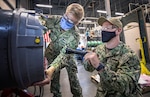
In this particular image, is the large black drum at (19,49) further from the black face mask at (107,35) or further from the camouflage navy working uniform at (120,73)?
the black face mask at (107,35)

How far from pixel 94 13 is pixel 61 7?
3.24 metres

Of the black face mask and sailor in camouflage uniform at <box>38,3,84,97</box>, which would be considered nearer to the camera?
the black face mask

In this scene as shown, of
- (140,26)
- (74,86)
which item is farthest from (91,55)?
(140,26)

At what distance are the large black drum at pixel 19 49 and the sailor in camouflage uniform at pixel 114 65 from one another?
15.2 inches

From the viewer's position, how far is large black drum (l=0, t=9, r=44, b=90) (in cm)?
63

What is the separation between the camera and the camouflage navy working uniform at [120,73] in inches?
43.9

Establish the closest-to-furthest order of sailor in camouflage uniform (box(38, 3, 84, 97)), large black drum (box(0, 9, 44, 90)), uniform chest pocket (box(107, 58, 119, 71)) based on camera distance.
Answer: large black drum (box(0, 9, 44, 90))
uniform chest pocket (box(107, 58, 119, 71))
sailor in camouflage uniform (box(38, 3, 84, 97))

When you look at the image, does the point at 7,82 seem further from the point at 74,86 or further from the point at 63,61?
the point at 74,86

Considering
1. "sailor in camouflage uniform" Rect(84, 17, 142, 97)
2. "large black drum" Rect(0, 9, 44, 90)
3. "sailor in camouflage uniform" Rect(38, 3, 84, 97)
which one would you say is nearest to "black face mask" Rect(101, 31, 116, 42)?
"sailor in camouflage uniform" Rect(84, 17, 142, 97)

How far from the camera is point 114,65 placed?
1.43 metres

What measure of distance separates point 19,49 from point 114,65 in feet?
3.29

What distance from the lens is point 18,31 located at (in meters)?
0.65

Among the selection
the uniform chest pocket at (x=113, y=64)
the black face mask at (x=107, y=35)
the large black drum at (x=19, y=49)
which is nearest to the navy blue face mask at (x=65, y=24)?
the black face mask at (x=107, y=35)

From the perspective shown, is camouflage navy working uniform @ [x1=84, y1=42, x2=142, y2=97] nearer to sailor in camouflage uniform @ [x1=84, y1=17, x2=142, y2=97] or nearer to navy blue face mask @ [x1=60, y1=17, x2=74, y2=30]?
sailor in camouflage uniform @ [x1=84, y1=17, x2=142, y2=97]
